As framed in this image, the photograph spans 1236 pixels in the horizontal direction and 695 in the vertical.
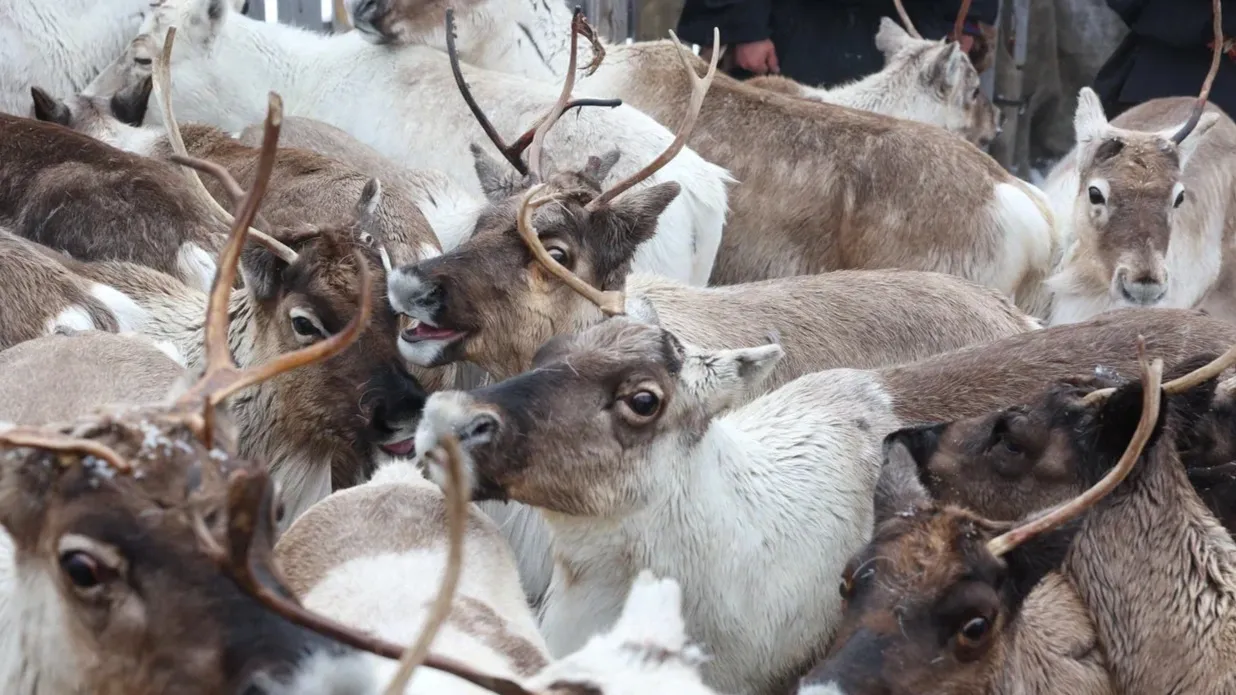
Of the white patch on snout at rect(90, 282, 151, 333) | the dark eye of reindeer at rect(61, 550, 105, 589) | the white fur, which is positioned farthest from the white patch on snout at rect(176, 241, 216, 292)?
the dark eye of reindeer at rect(61, 550, 105, 589)

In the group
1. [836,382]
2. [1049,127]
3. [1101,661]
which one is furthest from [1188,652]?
[1049,127]

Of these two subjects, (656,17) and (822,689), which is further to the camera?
(656,17)

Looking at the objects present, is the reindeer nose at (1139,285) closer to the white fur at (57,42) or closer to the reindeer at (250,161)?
the reindeer at (250,161)

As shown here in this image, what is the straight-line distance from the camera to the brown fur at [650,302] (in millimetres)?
4457

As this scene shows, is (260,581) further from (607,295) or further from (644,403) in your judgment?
(607,295)

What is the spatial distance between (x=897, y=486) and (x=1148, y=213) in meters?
3.71

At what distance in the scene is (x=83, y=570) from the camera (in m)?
2.69

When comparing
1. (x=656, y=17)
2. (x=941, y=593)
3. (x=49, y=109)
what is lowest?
(x=656, y=17)

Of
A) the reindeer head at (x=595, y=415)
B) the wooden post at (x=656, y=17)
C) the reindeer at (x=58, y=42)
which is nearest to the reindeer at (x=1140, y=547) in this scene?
the reindeer head at (x=595, y=415)

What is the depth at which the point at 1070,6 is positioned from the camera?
13.0 metres

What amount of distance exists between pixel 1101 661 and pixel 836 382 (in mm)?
1114

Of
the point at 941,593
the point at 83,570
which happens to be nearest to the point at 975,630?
the point at 941,593

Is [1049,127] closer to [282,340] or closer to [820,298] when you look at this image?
[820,298]

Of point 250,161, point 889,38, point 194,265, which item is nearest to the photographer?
point 194,265
